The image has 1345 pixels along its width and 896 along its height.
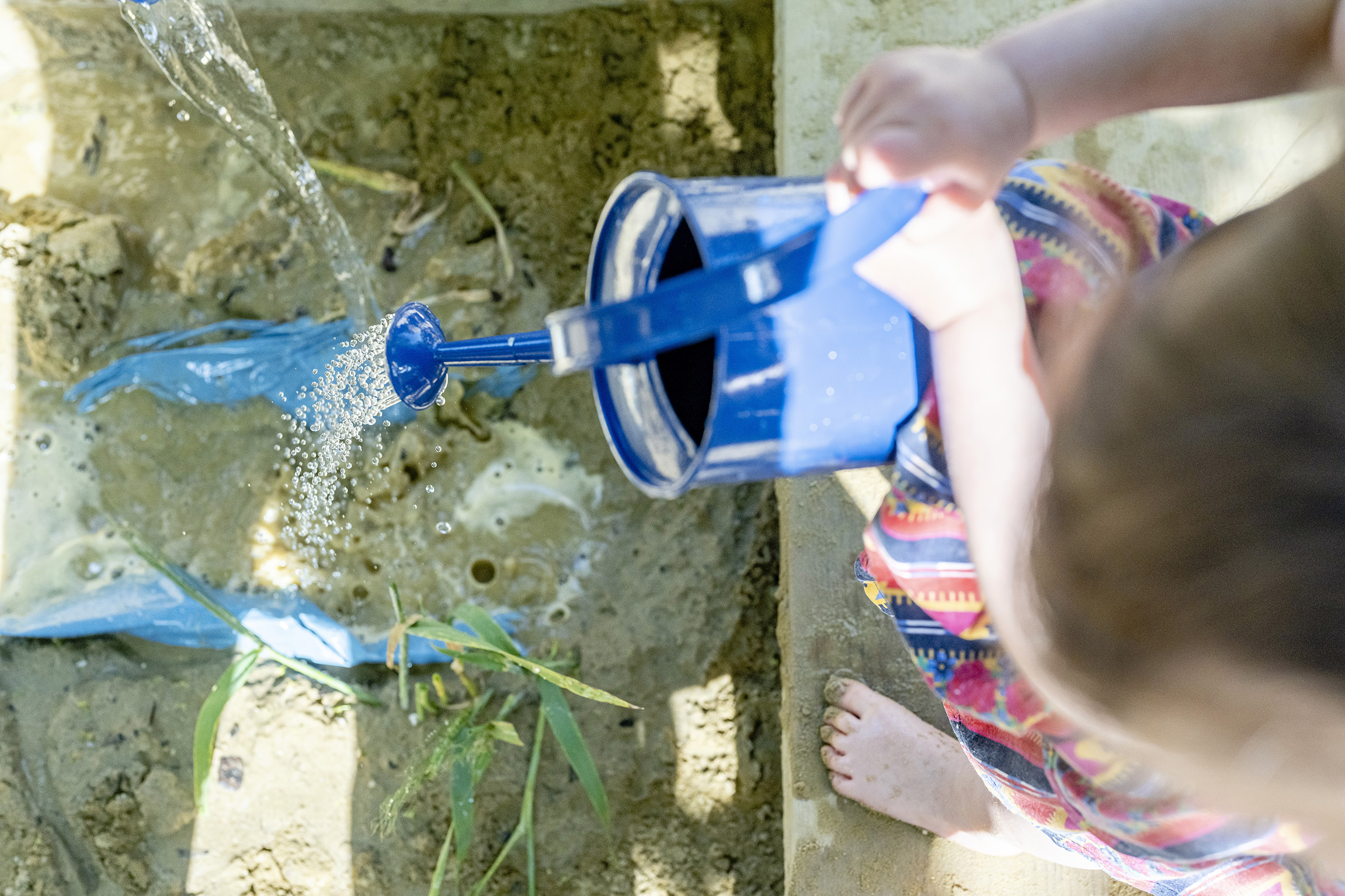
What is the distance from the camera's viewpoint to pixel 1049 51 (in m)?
0.77

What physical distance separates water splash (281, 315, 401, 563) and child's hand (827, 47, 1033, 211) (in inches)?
39.9

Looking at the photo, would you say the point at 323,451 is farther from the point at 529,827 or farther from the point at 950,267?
the point at 950,267

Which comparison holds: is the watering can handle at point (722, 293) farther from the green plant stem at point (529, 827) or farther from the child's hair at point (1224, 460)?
the green plant stem at point (529, 827)

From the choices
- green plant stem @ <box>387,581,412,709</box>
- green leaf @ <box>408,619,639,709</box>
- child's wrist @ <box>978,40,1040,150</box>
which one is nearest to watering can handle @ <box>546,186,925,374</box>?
child's wrist @ <box>978,40,1040,150</box>

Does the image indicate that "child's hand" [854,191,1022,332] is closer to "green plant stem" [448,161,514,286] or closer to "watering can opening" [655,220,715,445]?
"watering can opening" [655,220,715,445]

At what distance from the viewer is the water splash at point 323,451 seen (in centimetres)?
152

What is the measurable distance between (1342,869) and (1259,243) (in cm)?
49

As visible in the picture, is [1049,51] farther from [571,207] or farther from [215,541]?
[215,541]

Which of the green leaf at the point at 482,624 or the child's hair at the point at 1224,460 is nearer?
the child's hair at the point at 1224,460

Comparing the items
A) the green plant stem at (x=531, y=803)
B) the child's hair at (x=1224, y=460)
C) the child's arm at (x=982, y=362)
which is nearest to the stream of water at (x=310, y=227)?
the green plant stem at (x=531, y=803)

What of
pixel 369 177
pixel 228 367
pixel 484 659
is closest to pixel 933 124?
pixel 484 659

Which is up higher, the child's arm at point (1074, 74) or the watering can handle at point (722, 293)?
the child's arm at point (1074, 74)

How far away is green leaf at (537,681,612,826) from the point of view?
1.23 meters

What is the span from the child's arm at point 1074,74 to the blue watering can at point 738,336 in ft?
0.20
